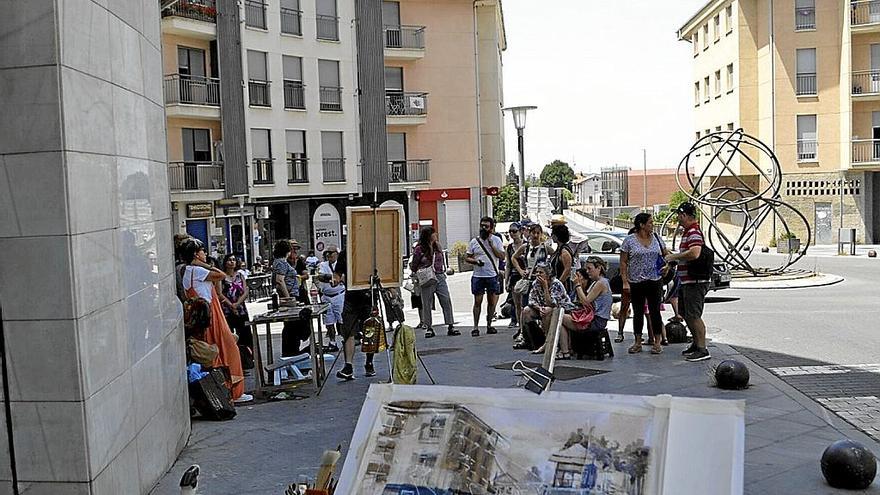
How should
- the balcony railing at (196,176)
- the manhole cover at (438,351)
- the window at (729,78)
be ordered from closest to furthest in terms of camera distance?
the manhole cover at (438,351)
the balcony railing at (196,176)
the window at (729,78)

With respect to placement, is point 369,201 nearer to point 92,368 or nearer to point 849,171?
point 849,171

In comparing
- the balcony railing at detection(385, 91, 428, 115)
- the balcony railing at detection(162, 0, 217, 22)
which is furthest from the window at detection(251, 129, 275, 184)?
the balcony railing at detection(385, 91, 428, 115)

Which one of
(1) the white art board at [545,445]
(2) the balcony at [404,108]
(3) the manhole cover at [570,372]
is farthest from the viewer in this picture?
(2) the balcony at [404,108]

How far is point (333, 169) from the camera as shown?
4141 cm

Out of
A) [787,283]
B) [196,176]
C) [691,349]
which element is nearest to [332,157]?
[196,176]

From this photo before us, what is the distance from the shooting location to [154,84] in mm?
7797

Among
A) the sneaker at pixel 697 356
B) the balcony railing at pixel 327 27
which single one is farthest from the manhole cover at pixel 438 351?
the balcony railing at pixel 327 27

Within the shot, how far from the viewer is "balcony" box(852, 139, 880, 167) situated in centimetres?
4519

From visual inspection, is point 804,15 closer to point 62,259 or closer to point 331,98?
point 331,98

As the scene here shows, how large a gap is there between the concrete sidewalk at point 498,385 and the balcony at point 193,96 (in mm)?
23996

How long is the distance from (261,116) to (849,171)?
28278mm

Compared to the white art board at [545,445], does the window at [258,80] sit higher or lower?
higher

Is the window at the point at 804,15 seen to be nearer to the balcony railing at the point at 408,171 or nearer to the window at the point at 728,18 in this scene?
the window at the point at 728,18

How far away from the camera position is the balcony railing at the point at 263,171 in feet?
125
